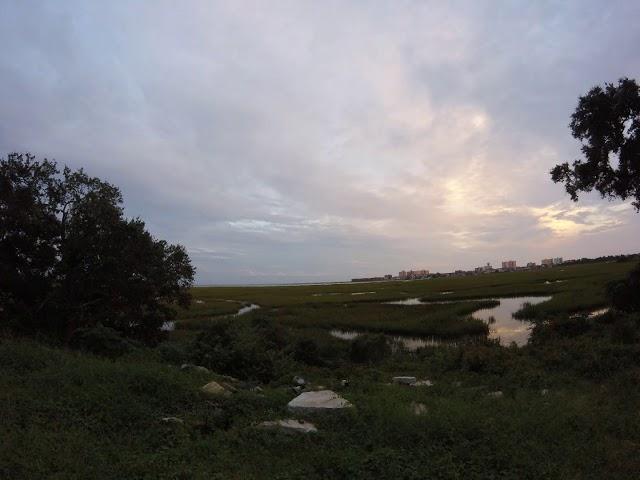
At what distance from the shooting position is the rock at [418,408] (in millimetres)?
7186

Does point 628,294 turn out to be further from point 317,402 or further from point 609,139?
point 317,402

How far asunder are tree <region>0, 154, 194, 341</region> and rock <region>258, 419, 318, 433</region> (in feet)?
31.4

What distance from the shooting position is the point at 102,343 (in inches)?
507

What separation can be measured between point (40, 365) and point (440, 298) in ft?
122

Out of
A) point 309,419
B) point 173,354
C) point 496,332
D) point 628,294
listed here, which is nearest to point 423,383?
point 309,419

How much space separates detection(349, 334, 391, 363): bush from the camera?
53.4 ft

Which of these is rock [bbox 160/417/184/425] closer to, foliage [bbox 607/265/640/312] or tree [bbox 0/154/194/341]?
tree [bbox 0/154/194/341]

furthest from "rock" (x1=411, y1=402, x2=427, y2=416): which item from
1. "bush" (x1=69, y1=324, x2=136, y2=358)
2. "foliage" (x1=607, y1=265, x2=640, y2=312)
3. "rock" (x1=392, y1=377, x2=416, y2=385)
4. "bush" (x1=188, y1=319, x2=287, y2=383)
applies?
"foliage" (x1=607, y1=265, x2=640, y2=312)

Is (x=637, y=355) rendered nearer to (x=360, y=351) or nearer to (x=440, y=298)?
(x=360, y=351)

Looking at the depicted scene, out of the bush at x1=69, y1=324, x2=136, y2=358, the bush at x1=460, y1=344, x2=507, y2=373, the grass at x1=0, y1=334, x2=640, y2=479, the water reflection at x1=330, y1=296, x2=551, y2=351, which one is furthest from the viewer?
the water reflection at x1=330, y1=296, x2=551, y2=351

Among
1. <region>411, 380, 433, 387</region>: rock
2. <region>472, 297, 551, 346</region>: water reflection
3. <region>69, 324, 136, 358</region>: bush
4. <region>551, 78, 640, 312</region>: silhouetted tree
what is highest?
<region>551, 78, 640, 312</region>: silhouetted tree

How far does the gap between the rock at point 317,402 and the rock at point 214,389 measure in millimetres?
1271

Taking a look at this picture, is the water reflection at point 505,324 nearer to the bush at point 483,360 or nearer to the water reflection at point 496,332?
the water reflection at point 496,332

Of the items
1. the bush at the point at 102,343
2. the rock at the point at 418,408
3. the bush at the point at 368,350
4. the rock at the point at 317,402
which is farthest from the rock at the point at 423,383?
the bush at the point at 102,343
